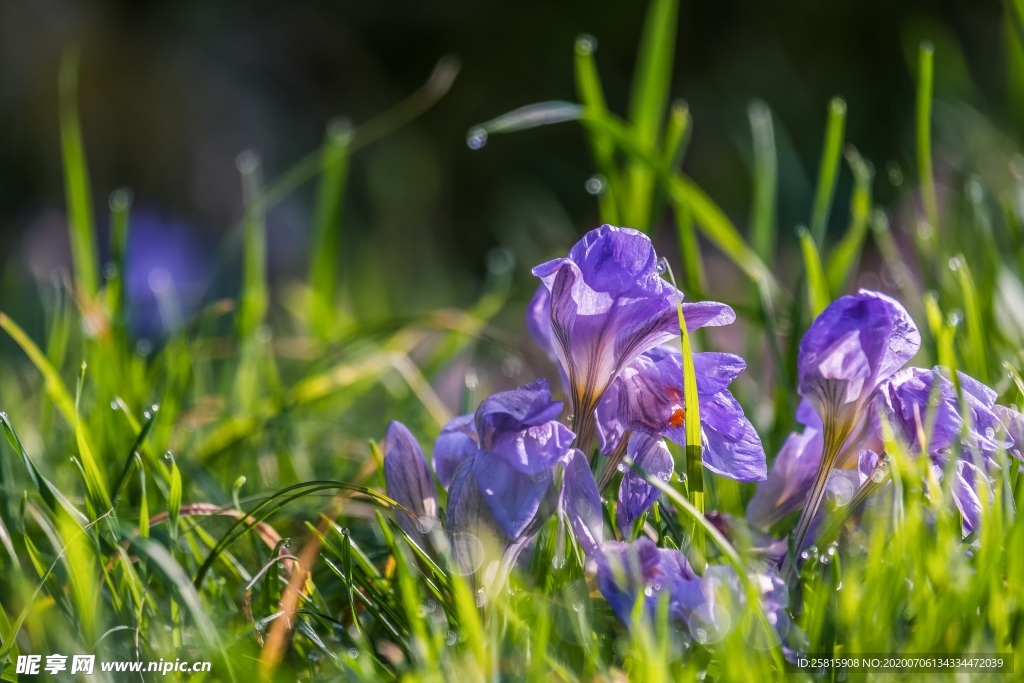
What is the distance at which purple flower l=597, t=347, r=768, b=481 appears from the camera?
70cm

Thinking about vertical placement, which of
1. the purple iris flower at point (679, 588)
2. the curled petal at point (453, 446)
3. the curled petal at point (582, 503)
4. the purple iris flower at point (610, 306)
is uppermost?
the purple iris flower at point (610, 306)

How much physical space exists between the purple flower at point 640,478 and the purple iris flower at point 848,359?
0.36 ft

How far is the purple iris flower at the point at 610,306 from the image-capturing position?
682mm

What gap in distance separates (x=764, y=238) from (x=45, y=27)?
3881mm

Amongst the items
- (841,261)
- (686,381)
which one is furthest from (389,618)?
(841,261)

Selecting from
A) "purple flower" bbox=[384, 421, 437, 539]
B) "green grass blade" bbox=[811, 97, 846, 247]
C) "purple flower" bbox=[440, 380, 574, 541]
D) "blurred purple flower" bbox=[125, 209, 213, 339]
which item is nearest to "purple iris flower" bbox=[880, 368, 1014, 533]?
"purple flower" bbox=[440, 380, 574, 541]

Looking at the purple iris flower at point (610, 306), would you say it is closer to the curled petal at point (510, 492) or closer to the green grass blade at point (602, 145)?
the curled petal at point (510, 492)

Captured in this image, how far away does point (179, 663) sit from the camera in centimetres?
65

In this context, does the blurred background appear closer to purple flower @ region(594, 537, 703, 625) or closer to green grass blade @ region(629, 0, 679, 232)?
green grass blade @ region(629, 0, 679, 232)

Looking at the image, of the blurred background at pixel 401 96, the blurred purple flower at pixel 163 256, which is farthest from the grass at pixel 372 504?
the blurred background at pixel 401 96

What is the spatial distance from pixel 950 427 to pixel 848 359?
0.09 meters

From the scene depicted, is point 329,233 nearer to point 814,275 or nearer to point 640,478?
point 814,275

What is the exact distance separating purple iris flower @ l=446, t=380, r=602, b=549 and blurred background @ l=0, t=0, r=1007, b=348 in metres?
3.31

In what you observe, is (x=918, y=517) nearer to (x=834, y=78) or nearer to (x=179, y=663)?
(x=179, y=663)
